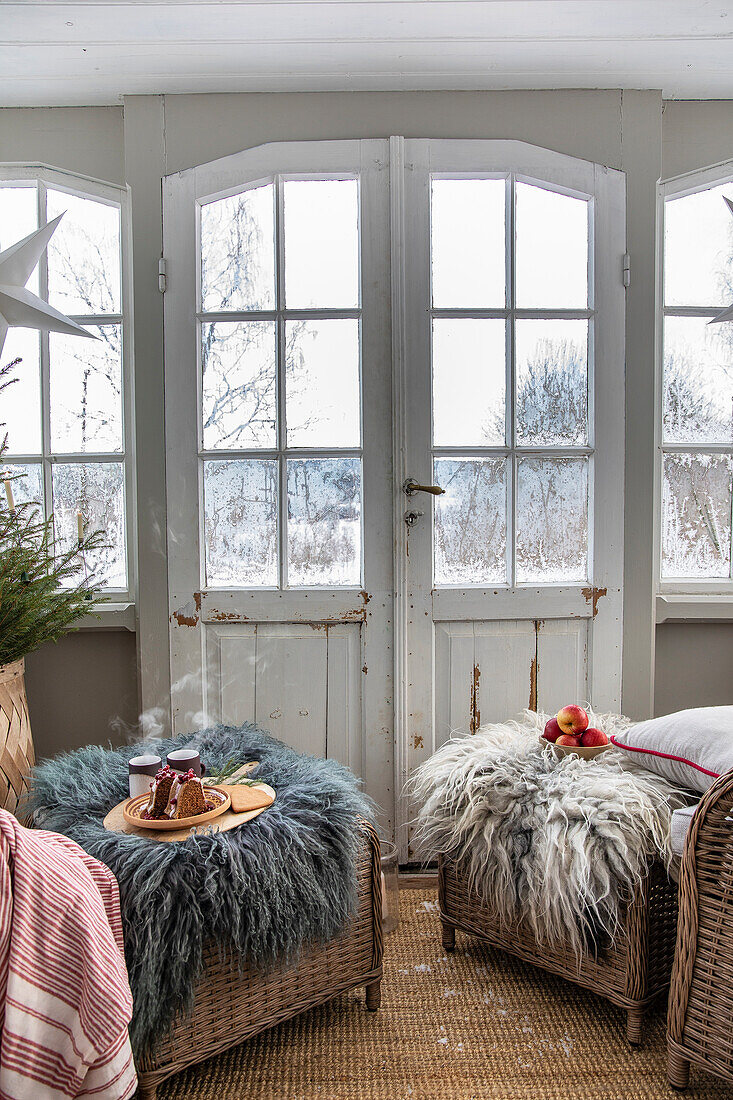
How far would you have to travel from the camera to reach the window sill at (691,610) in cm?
241

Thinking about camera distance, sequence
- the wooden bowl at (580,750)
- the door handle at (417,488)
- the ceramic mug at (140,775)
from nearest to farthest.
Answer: the ceramic mug at (140,775) → the wooden bowl at (580,750) → the door handle at (417,488)

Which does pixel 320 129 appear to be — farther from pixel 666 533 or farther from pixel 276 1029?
pixel 276 1029

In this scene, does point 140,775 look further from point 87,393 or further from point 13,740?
point 87,393

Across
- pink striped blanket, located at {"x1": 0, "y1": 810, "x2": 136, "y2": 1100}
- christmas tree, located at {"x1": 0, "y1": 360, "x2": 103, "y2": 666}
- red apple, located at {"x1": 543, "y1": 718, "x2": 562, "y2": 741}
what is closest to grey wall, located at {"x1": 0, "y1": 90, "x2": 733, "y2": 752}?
christmas tree, located at {"x1": 0, "y1": 360, "x2": 103, "y2": 666}

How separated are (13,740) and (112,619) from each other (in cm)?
55

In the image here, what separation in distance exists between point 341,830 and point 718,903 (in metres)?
0.73

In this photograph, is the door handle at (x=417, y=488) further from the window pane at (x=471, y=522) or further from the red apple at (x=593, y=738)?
the red apple at (x=593, y=738)

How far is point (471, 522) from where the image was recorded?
2.35m

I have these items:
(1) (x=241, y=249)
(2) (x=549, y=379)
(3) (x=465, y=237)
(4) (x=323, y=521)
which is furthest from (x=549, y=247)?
(4) (x=323, y=521)

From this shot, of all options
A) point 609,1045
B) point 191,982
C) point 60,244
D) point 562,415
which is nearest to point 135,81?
point 60,244

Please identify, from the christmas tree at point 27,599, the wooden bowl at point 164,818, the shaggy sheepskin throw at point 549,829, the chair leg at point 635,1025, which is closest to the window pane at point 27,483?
the christmas tree at point 27,599

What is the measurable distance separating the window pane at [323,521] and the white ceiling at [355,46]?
45.2 inches

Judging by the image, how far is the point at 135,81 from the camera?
2242 mm

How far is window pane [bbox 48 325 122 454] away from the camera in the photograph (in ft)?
8.07
